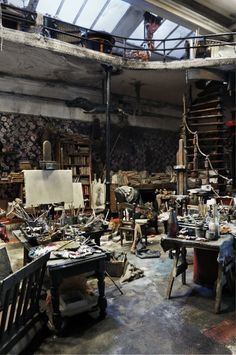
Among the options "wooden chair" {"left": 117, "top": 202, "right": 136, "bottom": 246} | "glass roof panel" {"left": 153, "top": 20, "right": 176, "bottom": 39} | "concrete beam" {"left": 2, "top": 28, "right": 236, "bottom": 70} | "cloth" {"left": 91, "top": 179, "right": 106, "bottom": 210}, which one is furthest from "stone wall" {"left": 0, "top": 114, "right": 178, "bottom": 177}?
"glass roof panel" {"left": 153, "top": 20, "right": 176, "bottom": 39}

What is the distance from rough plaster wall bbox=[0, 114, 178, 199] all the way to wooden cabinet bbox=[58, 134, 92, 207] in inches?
15.0

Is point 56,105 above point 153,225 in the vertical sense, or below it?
above

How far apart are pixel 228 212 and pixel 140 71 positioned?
188 inches

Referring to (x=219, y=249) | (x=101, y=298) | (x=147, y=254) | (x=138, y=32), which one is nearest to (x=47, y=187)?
(x=147, y=254)

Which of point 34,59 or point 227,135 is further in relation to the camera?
point 227,135

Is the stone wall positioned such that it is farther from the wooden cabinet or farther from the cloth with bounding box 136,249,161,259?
the cloth with bounding box 136,249,161,259

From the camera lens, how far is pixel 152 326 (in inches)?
105

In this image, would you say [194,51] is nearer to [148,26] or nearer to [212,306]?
[148,26]

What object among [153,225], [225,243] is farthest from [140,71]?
[225,243]

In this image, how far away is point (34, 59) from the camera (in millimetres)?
6539

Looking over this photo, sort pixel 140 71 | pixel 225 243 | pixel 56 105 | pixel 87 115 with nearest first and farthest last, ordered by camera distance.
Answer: pixel 225 243
pixel 140 71
pixel 56 105
pixel 87 115

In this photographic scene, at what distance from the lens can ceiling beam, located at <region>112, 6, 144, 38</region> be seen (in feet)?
28.3

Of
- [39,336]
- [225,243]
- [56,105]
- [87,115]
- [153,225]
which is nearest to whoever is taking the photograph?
[39,336]

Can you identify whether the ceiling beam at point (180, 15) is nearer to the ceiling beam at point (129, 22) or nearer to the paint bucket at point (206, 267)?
the ceiling beam at point (129, 22)
